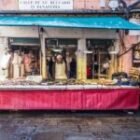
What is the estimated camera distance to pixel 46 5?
15.3 m

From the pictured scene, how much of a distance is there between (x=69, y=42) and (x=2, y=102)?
3.00 m

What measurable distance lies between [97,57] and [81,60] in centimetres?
51

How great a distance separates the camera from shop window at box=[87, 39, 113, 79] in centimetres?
1548

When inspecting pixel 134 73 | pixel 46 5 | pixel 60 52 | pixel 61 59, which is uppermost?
pixel 46 5

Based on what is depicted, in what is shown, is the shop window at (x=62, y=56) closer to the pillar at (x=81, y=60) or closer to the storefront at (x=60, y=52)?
the storefront at (x=60, y=52)

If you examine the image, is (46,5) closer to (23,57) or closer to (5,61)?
(23,57)

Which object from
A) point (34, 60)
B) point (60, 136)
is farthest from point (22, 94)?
point (60, 136)

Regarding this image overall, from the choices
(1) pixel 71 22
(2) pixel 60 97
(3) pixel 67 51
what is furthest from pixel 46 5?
(2) pixel 60 97

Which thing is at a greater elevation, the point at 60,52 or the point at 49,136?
the point at 60,52

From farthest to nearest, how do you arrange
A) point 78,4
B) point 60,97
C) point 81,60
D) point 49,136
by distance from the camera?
1. point 81,60
2. point 78,4
3. point 60,97
4. point 49,136

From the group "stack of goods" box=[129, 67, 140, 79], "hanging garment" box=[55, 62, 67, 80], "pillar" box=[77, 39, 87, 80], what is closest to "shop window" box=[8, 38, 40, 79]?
"hanging garment" box=[55, 62, 67, 80]

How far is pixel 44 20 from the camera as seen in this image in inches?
572

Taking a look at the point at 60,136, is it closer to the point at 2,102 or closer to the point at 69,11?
the point at 2,102

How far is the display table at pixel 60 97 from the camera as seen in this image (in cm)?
1384
